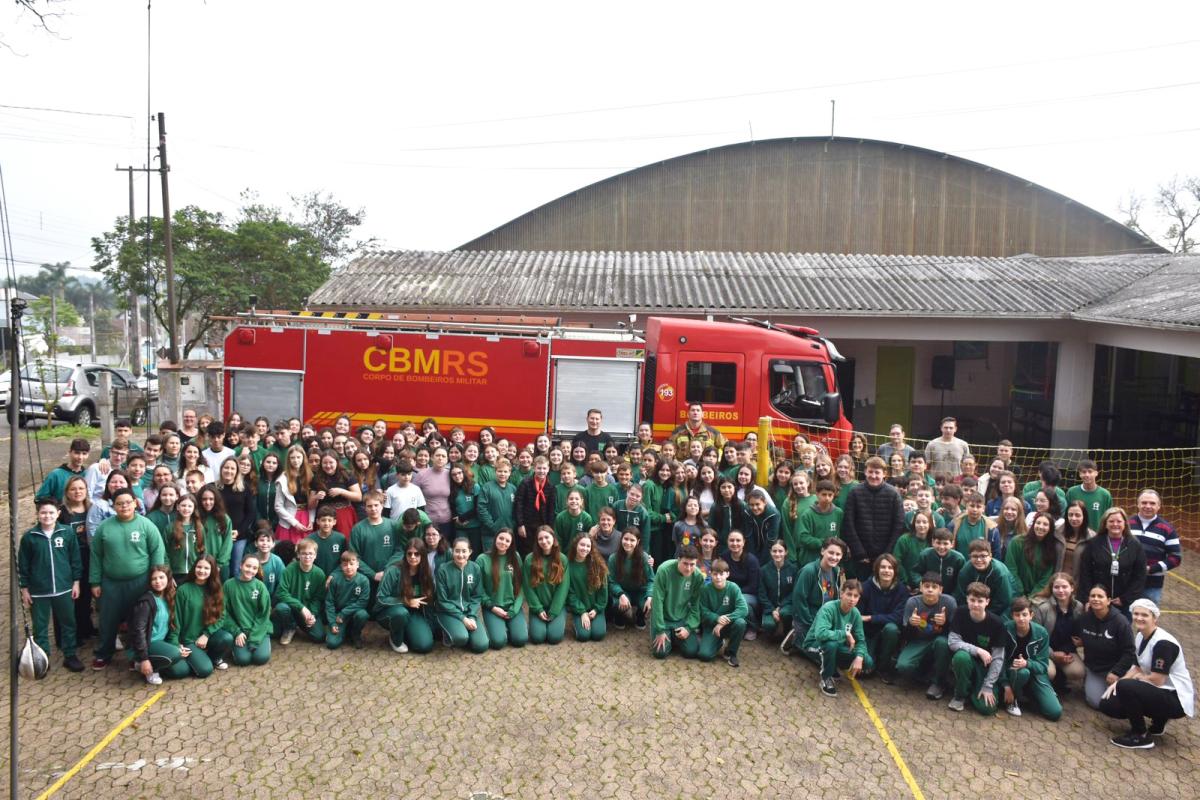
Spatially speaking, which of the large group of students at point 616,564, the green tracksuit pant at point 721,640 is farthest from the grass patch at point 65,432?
the green tracksuit pant at point 721,640

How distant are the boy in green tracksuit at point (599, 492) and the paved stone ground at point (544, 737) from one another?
73.4 inches

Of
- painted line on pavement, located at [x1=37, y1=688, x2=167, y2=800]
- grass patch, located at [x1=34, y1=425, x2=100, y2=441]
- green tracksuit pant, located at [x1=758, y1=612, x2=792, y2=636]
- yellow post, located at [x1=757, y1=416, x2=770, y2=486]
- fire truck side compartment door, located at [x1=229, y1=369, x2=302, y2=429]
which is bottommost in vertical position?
painted line on pavement, located at [x1=37, y1=688, x2=167, y2=800]

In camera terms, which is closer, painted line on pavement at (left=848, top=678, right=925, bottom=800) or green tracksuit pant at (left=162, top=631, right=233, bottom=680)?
painted line on pavement at (left=848, top=678, right=925, bottom=800)

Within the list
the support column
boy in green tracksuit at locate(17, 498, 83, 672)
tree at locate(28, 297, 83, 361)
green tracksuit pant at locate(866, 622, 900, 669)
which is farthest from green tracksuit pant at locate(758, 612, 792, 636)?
tree at locate(28, 297, 83, 361)

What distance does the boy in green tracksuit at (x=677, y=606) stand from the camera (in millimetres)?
7855

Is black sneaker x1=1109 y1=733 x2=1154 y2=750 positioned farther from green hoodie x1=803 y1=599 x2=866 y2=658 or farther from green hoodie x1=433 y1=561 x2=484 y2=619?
green hoodie x1=433 y1=561 x2=484 y2=619

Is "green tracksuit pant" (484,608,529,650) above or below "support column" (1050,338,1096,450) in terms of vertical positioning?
below

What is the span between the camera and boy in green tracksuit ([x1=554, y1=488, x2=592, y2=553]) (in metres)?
8.66

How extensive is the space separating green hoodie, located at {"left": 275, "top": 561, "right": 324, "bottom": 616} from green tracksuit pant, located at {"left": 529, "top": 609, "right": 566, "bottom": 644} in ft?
6.46

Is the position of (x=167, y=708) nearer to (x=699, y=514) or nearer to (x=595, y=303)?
(x=699, y=514)

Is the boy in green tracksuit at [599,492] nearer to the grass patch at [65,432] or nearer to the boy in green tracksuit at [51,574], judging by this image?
the boy in green tracksuit at [51,574]

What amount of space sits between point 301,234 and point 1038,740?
26.6m

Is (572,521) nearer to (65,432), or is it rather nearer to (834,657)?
(834,657)

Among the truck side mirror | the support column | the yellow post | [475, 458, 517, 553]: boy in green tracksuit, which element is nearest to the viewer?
[475, 458, 517, 553]: boy in green tracksuit
